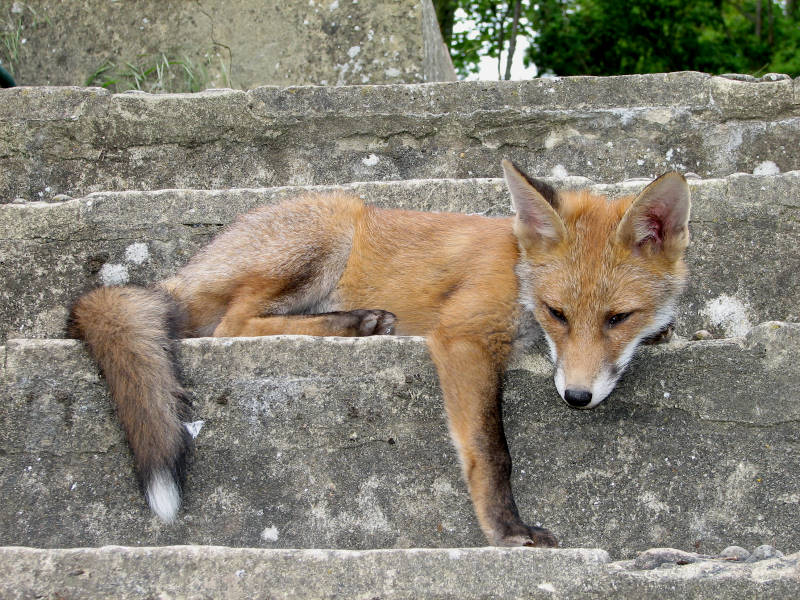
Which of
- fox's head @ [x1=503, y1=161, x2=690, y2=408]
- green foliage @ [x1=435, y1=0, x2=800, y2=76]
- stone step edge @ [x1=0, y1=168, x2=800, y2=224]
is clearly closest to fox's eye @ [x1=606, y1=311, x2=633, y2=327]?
fox's head @ [x1=503, y1=161, x2=690, y2=408]

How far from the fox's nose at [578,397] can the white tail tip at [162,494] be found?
130cm

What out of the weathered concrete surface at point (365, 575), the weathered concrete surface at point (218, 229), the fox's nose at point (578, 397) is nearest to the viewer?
the weathered concrete surface at point (365, 575)

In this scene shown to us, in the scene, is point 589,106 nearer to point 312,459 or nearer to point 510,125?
point 510,125

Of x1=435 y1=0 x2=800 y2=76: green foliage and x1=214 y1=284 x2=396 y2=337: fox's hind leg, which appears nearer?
x1=214 y1=284 x2=396 y2=337: fox's hind leg

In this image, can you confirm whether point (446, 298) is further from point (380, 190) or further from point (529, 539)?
point (529, 539)

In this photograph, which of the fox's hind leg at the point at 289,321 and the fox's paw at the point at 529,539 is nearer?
the fox's paw at the point at 529,539

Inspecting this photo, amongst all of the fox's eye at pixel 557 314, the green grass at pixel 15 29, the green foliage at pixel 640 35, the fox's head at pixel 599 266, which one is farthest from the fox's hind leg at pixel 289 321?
the green foliage at pixel 640 35

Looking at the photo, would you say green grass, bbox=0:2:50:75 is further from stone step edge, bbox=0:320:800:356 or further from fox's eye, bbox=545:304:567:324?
fox's eye, bbox=545:304:567:324

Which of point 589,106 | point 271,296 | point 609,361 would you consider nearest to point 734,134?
point 589,106

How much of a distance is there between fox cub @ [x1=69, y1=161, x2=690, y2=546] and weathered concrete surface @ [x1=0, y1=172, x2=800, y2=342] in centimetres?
20

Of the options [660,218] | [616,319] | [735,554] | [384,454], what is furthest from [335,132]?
[735,554]

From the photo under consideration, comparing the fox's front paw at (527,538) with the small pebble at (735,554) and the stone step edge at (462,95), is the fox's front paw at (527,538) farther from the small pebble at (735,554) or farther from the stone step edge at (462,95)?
the stone step edge at (462,95)

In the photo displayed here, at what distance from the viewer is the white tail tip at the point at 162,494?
2.59 meters

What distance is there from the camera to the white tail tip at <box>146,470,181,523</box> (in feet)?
8.50
